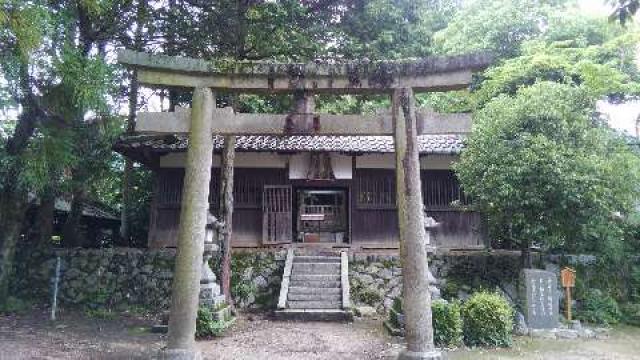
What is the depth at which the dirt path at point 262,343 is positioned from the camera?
9.08 m

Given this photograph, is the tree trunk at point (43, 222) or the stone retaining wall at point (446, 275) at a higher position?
the tree trunk at point (43, 222)

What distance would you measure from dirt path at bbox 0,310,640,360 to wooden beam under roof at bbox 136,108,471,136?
161 inches

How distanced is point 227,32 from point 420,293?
913 centimetres

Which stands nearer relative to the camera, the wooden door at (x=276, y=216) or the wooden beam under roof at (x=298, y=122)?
the wooden beam under roof at (x=298, y=122)

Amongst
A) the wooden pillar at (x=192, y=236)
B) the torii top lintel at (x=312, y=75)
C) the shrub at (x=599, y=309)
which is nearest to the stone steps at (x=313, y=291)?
the wooden pillar at (x=192, y=236)

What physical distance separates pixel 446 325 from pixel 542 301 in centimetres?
314

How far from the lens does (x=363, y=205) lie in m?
16.6

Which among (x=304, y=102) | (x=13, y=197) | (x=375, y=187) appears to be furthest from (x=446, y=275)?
(x=13, y=197)

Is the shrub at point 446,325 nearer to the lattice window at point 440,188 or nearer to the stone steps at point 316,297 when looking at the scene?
the stone steps at point 316,297

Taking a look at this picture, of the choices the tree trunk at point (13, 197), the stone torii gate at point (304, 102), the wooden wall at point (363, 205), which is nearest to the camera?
the stone torii gate at point (304, 102)

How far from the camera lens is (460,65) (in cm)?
782

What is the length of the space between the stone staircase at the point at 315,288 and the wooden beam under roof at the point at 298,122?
6.20 metres

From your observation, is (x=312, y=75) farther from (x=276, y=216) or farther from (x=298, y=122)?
(x=276, y=216)

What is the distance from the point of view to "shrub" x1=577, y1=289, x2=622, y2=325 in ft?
44.1
